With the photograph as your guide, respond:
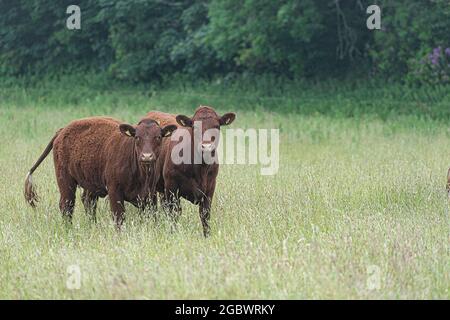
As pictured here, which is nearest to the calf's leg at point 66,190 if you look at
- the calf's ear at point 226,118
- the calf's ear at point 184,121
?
the calf's ear at point 184,121

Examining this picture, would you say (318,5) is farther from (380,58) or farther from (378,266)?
(378,266)

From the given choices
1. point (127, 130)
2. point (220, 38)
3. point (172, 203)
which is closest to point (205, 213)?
point (172, 203)

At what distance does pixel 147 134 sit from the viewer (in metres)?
9.66

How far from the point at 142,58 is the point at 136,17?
1.54 meters

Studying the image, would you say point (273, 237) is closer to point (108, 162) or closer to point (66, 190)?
point (108, 162)

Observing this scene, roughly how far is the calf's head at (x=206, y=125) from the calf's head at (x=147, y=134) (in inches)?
8.2

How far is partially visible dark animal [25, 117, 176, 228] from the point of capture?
383 inches

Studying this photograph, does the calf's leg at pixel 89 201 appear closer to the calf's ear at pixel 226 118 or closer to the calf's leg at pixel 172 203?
the calf's leg at pixel 172 203

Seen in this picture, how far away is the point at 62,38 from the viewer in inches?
1380

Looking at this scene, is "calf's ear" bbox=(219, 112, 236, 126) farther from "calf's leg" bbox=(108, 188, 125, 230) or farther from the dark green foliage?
the dark green foliage

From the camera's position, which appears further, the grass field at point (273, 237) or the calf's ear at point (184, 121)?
the calf's ear at point (184, 121)

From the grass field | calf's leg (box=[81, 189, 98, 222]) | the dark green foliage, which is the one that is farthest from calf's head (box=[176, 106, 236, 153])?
the dark green foliage

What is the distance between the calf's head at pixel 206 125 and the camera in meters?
9.54

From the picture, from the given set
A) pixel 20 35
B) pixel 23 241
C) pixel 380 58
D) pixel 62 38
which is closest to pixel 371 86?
pixel 380 58
